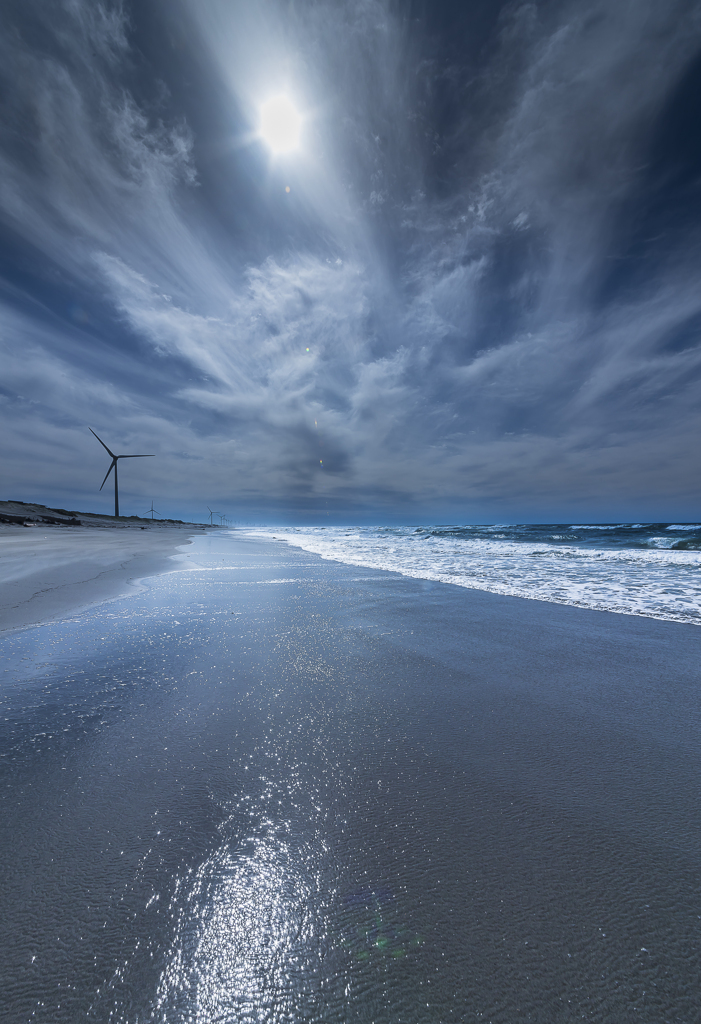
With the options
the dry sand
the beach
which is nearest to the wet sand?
the dry sand

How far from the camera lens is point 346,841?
1.43 metres

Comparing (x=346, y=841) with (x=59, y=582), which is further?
(x=59, y=582)

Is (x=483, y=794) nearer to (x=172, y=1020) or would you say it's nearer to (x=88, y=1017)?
(x=172, y=1020)

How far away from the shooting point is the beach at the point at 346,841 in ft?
3.25

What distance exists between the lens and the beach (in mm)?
990

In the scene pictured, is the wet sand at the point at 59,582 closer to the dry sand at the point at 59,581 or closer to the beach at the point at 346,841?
the dry sand at the point at 59,581

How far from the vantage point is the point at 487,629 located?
439 centimetres

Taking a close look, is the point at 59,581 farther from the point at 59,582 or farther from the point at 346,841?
the point at 346,841

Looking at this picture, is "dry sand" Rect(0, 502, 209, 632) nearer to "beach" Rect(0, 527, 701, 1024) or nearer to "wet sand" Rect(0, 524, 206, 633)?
"wet sand" Rect(0, 524, 206, 633)

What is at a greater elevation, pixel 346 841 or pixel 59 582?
pixel 59 582

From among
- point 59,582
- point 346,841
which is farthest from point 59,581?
point 346,841

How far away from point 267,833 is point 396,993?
2.10 feet

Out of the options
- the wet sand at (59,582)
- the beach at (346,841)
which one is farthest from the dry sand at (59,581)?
the beach at (346,841)

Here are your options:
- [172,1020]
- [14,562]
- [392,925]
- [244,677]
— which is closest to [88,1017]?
[172,1020]
